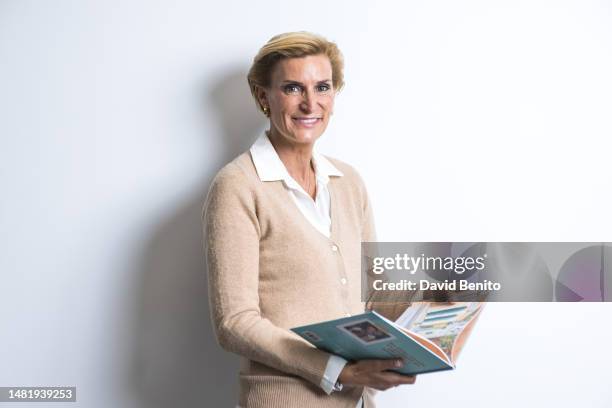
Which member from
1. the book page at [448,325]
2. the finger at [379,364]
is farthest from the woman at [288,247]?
the book page at [448,325]

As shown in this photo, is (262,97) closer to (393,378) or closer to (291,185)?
(291,185)

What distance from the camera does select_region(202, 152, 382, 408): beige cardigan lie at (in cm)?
140

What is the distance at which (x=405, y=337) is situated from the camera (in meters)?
1.18

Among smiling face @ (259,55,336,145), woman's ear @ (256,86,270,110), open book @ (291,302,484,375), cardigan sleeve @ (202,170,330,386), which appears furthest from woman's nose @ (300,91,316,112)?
open book @ (291,302,484,375)

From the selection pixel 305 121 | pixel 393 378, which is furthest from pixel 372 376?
pixel 305 121

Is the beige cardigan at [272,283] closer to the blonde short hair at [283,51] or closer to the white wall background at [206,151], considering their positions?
the blonde short hair at [283,51]

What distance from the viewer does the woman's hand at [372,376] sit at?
1.34 metres

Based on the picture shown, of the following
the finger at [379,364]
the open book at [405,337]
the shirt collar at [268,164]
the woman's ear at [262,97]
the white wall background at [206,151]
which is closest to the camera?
the open book at [405,337]

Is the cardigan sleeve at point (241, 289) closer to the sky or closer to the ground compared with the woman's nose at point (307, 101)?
closer to the ground

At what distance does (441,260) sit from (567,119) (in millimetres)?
542

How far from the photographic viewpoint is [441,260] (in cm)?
195

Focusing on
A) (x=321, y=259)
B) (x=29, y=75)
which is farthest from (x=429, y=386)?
(x=29, y=75)

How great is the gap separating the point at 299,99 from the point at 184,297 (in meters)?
0.65

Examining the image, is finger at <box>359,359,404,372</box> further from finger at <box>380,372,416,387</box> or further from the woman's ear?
the woman's ear
